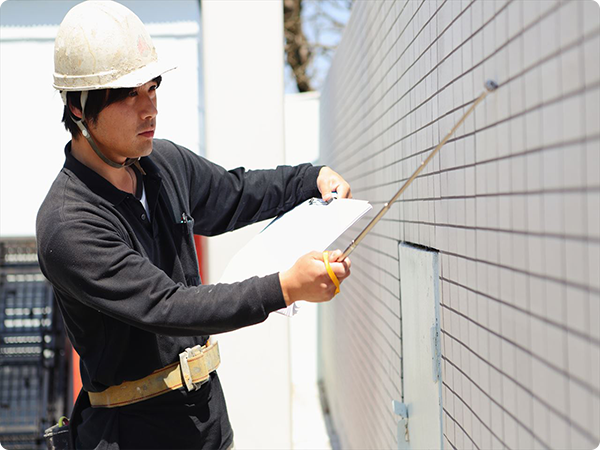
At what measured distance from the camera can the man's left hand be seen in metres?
2.66

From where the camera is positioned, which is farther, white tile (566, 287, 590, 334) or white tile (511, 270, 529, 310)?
white tile (511, 270, 529, 310)

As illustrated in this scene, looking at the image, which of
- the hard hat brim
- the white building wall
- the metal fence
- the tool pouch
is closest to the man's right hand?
the hard hat brim

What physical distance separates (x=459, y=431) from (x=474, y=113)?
95cm

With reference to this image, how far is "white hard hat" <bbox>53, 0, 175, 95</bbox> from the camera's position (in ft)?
7.64

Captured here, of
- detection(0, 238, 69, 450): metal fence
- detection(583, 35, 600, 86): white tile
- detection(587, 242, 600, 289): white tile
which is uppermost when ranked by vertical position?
detection(583, 35, 600, 86): white tile

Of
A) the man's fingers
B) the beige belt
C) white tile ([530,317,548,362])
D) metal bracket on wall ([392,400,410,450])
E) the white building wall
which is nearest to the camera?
white tile ([530,317,548,362])

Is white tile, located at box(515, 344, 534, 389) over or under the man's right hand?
under

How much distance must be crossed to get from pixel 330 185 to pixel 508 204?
1.14 meters

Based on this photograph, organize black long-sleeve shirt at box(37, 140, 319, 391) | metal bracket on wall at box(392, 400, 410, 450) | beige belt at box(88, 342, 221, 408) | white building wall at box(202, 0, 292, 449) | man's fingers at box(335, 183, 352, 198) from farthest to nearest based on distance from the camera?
1. white building wall at box(202, 0, 292, 449)
2. metal bracket on wall at box(392, 400, 410, 450)
3. man's fingers at box(335, 183, 352, 198)
4. beige belt at box(88, 342, 221, 408)
5. black long-sleeve shirt at box(37, 140, 319, 391)

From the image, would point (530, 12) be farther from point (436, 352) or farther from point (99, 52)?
point (99, 52)

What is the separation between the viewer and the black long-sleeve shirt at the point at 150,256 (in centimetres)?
211

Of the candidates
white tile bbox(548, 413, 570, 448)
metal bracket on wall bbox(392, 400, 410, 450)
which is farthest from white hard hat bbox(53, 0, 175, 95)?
metal bracket on wall bbox(392, 400, 410, 450)

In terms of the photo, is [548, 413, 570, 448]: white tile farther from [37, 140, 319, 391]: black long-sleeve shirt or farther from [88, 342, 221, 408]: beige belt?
[88, 342, 221, 408]: beige belt

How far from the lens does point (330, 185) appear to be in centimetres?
270
